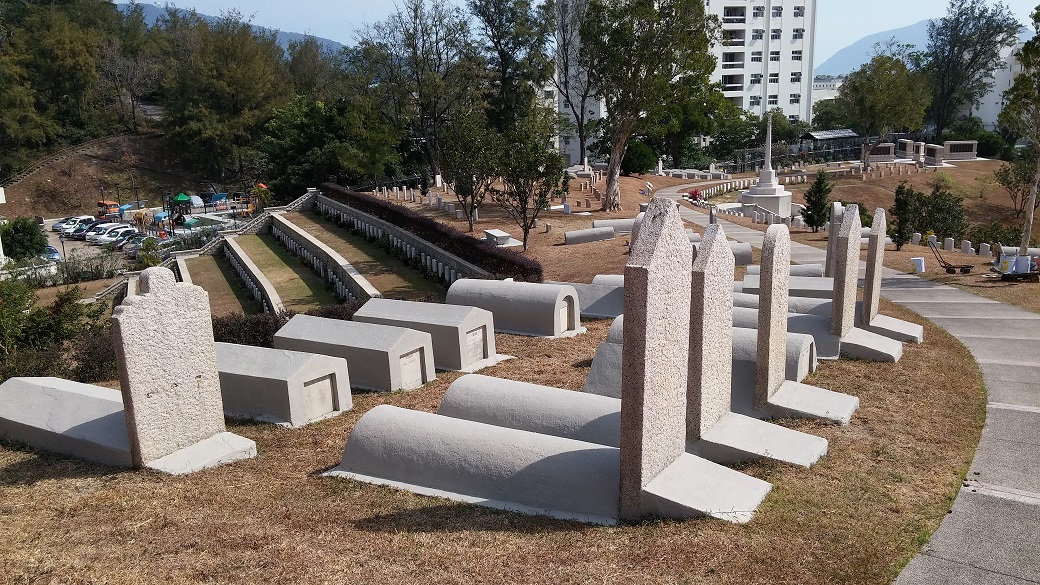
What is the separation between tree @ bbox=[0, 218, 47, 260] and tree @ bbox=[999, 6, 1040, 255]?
4217 cm

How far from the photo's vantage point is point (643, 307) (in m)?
6.29

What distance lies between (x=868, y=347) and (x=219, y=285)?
25.3 metres

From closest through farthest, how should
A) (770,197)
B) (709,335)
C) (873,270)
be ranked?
1. (709,335)
2. (873,270)
3. (770,197)

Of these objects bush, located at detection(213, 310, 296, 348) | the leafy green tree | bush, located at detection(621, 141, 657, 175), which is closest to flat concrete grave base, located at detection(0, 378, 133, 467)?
bush, located at detection(213, 310, 296, 348)

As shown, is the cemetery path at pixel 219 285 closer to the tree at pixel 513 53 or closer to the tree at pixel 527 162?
the tree at pixel 527 162

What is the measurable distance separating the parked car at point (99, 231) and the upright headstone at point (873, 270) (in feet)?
146

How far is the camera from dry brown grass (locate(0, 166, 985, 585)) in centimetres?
582

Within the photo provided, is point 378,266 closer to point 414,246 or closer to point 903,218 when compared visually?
point 414,246

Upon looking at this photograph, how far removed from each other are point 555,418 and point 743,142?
62312 mm

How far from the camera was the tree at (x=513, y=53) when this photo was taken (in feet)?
163

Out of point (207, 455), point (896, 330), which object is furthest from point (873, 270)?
point (207, 455)

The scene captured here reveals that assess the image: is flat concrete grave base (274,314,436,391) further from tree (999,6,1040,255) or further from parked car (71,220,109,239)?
parked car (71,220,109,239)

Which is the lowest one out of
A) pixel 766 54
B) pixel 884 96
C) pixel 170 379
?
pixel 170 379

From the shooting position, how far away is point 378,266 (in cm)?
2688
